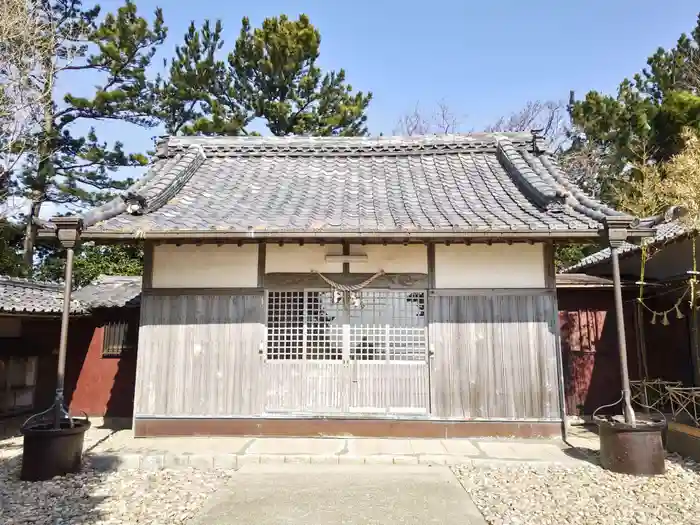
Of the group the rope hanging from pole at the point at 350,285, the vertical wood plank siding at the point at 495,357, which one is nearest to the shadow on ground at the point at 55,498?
the rope hanging from pole at the point at 350,285

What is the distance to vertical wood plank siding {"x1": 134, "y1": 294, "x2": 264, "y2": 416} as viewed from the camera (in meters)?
7.82

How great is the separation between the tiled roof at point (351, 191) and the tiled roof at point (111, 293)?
9.01 ft

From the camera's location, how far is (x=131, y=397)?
33.0 ft

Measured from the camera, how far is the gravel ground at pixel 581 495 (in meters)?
4.82

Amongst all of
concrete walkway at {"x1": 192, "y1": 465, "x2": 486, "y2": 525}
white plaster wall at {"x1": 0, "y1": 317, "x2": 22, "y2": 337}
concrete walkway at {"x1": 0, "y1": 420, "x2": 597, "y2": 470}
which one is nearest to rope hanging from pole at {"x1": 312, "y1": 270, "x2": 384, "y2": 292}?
concrete walkway at {"x1": 0, "y1": 420, "x2": 597, "y2": 470}

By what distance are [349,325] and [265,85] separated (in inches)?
692

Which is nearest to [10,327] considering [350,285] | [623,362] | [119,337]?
[119,337]

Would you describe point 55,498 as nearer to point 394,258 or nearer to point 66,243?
point 66,243

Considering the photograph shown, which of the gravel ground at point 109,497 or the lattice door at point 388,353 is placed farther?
the lattice door at point 388,353

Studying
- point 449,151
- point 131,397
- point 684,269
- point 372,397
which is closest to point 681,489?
point 372,397

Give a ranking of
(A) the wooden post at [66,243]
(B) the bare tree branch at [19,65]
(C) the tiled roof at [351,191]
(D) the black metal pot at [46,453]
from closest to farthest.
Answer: (D) the black metal pot at [46,453], (A) the wooden post at [66,243], (C) the tiled roof at [351,191], (B) the bare tree branch at [19,65]

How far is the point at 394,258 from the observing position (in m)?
8.09

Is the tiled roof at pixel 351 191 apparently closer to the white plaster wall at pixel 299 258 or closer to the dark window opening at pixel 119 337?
the white plaster wall at pixel 299 258

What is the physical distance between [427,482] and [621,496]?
215 cm
